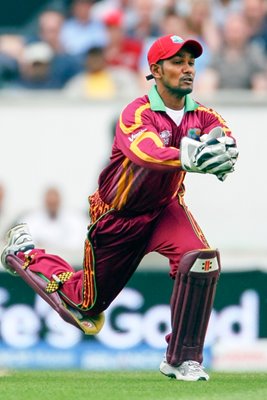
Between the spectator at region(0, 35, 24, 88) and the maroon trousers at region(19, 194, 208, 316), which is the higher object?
the spectator at region(0, 35, 24, 88)

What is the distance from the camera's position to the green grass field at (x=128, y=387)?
7.06m

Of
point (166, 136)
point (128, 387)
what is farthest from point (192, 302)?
point (166, 136)

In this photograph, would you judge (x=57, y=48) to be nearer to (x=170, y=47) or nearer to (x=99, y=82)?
(x=99, y=82)

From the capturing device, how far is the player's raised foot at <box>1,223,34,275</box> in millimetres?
8516

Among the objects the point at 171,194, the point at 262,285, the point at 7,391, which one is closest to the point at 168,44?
the point at 171,194

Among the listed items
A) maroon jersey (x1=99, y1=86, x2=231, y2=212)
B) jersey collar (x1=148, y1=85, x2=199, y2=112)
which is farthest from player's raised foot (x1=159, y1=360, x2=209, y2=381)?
jersey collar (x1=148, y1=85, x2=199, y2=112)

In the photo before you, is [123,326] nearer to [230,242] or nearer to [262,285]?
[262,285]

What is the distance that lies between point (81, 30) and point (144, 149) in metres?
7.64

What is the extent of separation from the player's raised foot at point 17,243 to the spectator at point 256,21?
20.9 feet

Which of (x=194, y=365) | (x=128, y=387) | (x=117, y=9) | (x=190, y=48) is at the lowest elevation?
(x=128, y=387)

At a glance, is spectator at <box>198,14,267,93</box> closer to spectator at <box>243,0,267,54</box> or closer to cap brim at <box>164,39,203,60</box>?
spectator at <box>243,0,267,54</box>

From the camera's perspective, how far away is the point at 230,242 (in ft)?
42.4

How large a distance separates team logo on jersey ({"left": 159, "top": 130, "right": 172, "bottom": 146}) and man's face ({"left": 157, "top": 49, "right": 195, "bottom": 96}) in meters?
0.25

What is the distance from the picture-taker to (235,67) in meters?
13.6
